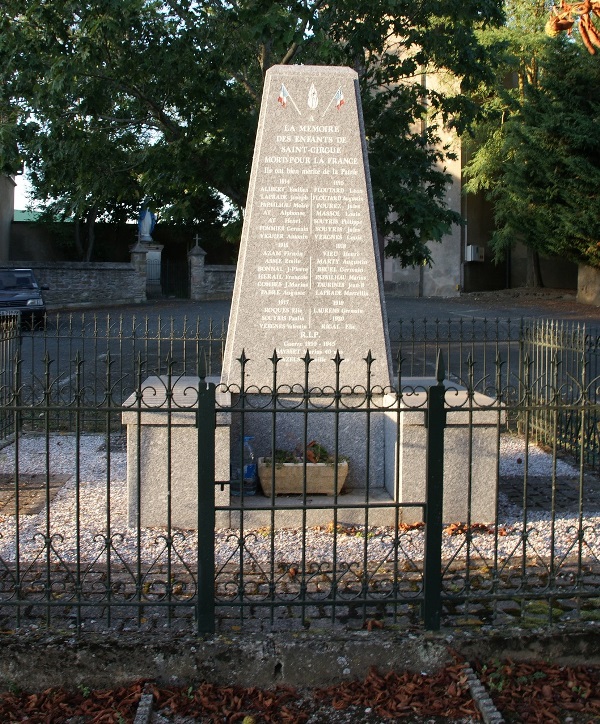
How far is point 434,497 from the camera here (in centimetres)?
386

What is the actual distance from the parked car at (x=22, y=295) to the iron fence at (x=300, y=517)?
1197 cm

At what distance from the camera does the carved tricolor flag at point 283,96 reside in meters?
6.16

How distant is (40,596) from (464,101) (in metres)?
12.0

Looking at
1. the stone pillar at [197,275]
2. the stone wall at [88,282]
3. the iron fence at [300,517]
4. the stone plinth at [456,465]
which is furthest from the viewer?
the stone pillar at [197,275]

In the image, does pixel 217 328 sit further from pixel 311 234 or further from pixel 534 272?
pixel 534 272

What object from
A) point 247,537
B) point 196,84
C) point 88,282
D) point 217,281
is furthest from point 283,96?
point 217,281

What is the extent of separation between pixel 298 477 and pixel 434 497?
198cm

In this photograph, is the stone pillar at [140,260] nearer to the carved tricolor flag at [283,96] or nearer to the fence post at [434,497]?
the carved tricolor flag at [283,96]

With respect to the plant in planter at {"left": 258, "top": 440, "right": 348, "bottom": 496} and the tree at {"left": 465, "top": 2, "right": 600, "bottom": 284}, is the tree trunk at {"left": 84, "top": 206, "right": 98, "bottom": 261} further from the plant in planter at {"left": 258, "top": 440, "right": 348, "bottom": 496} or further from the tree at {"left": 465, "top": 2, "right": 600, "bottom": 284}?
the plant in planter at {"left": 258, "top": 440, "right": 348, "bottom": 496}

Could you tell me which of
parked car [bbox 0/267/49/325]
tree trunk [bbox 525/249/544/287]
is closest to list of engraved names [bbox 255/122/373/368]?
parked car [bbox 0/267/49/325]

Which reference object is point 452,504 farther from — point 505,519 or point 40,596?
point 40,596

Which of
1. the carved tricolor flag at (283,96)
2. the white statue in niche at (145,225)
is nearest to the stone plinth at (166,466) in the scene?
the carved tricolor flag at (283,96)

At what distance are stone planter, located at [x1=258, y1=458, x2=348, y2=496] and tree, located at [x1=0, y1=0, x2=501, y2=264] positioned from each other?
7134 millimetres

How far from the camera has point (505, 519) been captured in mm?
5879
